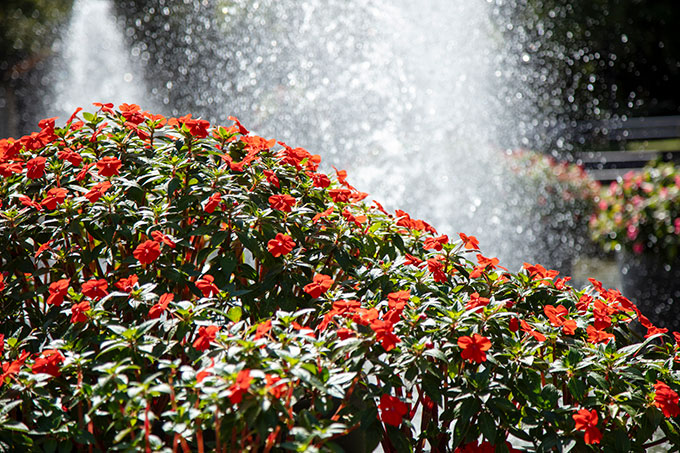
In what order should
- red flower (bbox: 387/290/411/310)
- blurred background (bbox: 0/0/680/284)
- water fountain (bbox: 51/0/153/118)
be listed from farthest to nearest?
1. water fountain (bbox: 51/0/153/118)
2. blurred background (bbox: 0/0/680/284)
3. red flower (bbox: 387/290/411/310)

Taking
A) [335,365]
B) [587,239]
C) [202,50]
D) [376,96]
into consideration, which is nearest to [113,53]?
[202,50]

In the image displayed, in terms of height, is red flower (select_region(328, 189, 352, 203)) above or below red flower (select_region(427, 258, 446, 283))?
above

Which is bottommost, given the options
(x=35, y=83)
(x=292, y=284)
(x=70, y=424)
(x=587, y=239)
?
(x=70, y=424)

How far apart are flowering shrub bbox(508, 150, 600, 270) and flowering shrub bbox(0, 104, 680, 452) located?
492 centimetres

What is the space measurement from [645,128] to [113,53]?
33.2 feet

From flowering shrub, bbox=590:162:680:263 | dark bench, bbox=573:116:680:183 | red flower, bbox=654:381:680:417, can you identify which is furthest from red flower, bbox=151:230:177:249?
dark bench, bbox=573:116:680:183

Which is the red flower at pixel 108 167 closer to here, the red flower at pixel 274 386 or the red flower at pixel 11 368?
the red flower at pixel 11 368

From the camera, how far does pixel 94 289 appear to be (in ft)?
4.53

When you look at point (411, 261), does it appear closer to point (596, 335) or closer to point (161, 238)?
point (596, 335)

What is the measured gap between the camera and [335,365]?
128cm

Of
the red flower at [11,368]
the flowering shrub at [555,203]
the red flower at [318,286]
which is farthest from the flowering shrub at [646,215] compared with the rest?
the red flower at [11,368]

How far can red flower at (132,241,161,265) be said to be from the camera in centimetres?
139

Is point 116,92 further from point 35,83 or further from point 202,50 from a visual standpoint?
point 35,83

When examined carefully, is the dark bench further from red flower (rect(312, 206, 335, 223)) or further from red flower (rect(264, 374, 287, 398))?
red flower (rect(264, 374, 287, 398))
